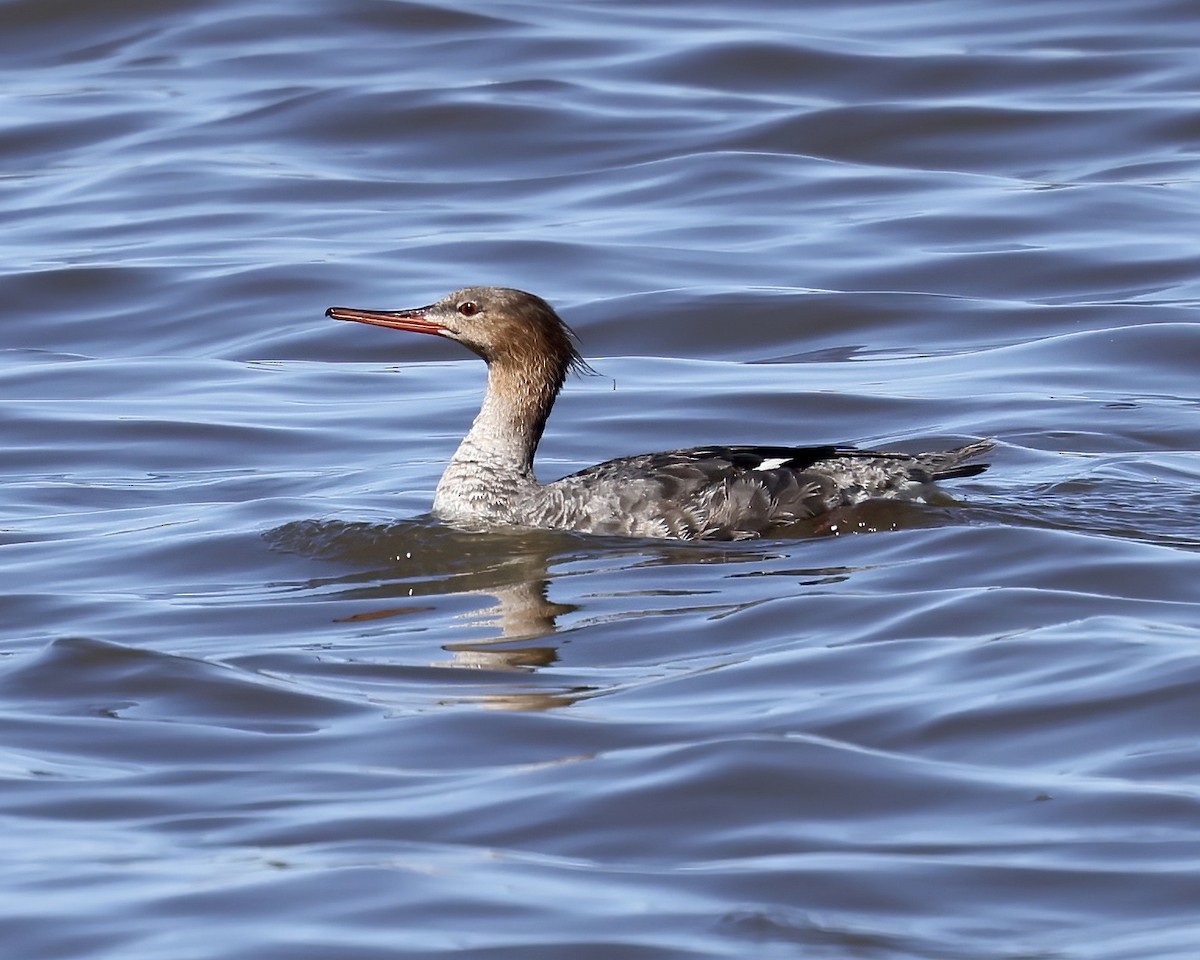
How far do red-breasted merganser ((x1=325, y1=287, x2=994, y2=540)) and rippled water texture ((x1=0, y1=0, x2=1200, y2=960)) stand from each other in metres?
0.15

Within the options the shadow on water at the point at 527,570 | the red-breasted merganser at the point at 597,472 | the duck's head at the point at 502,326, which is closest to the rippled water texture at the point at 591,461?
the shadow on water at the point at 527,570

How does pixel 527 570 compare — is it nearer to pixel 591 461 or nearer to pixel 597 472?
pixel 597 472

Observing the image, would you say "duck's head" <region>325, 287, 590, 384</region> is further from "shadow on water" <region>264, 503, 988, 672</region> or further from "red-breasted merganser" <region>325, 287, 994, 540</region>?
"shadow on water" <region>264, 503, 988, 672</region>

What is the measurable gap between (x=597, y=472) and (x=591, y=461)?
1775mm

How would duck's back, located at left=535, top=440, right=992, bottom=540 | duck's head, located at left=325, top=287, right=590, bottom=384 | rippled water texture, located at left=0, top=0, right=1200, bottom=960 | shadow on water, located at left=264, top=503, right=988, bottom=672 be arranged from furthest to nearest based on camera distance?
duck's head, located at left=325, top=287, right=590, bottom=384, duck's back, located at left=535, top=440, right=992, bottom=540, shadow on water, located at left=264, top=503, right=988, bottom=672, rippled water texture, located at left=0, top=0, right=1200, bottom=960

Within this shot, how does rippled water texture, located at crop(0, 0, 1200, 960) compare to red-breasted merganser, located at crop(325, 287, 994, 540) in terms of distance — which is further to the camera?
red-breasted merganser, located at crop(325, 287, 994, 540)

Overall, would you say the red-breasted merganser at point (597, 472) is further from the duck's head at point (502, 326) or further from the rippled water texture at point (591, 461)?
the rippled water texture at point (591, 461)

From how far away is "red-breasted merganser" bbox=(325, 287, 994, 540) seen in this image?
28.6ft

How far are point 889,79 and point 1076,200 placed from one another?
2801mm

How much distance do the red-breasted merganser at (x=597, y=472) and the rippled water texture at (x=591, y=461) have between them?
0.48 ft

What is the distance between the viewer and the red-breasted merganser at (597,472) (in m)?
8.73

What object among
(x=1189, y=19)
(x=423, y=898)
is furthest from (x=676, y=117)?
(x=423, y=898)

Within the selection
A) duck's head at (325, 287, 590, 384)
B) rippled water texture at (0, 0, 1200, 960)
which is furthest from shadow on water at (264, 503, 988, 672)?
duck's head at (325, 287, 590, 384)

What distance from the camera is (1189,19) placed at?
18859mm
